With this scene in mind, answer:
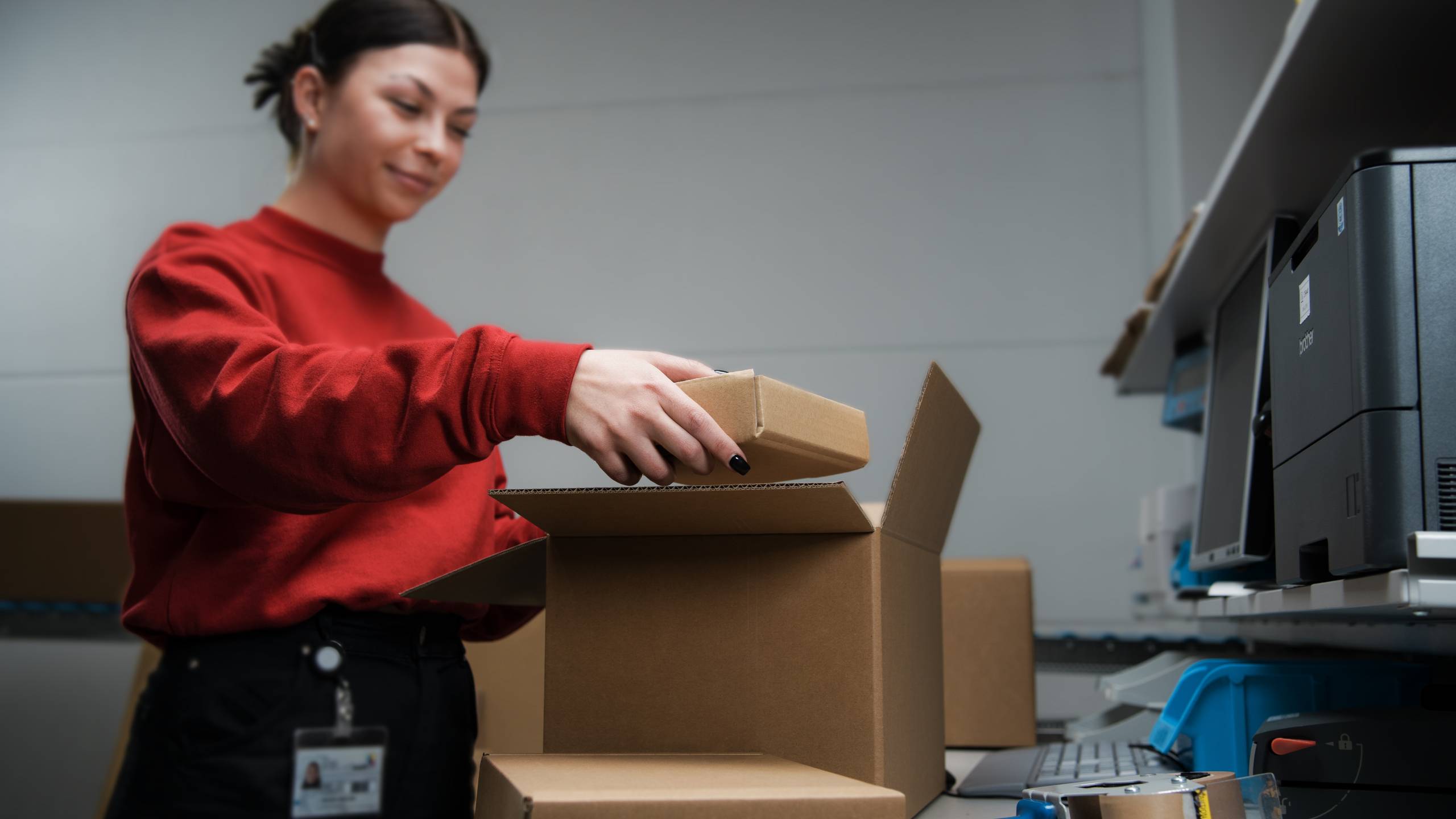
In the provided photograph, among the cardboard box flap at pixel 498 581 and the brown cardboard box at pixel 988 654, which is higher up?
the cardboard box flap at pixel 498 581

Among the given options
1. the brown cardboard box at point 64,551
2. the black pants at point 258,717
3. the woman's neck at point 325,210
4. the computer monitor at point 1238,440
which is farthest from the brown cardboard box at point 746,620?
the brown cardboard box at point 64,551

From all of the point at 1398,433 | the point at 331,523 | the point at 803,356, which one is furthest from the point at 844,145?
the point at 1398,433

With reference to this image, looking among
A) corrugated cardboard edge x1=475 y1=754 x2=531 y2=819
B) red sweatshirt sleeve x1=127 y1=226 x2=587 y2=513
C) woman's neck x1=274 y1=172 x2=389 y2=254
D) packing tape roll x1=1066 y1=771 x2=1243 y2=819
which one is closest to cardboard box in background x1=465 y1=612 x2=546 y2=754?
woman's neck x1=274 y1=172 x2=389 y2=254

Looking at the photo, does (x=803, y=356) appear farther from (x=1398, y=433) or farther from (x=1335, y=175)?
(x=1398, y=433)

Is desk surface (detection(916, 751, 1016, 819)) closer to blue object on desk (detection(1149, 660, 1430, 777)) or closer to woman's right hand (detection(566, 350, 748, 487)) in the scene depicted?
blue object on desk (detection(1149, 660, 1430, 777))

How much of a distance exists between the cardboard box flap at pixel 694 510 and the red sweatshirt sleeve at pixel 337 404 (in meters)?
0.06

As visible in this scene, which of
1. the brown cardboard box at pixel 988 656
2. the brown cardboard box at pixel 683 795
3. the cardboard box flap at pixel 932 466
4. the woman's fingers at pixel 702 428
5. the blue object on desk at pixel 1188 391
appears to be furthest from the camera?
the blue object on desk at pixel 1188 391

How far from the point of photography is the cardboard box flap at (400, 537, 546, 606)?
38.5 inches

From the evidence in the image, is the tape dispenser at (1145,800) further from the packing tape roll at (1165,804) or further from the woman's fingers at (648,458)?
the woman's fingers at (648,458)

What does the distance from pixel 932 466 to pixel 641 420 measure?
318 mm

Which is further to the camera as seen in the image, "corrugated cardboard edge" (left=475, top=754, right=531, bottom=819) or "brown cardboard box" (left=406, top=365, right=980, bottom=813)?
"brown cardboard box" (left=406, top=365, right=980, bottom=813)

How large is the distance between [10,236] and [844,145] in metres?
2.49

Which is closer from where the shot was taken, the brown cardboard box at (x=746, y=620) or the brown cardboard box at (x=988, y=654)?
the brown cardboard box at (x=746, y=620)

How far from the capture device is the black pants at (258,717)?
1.02 m
